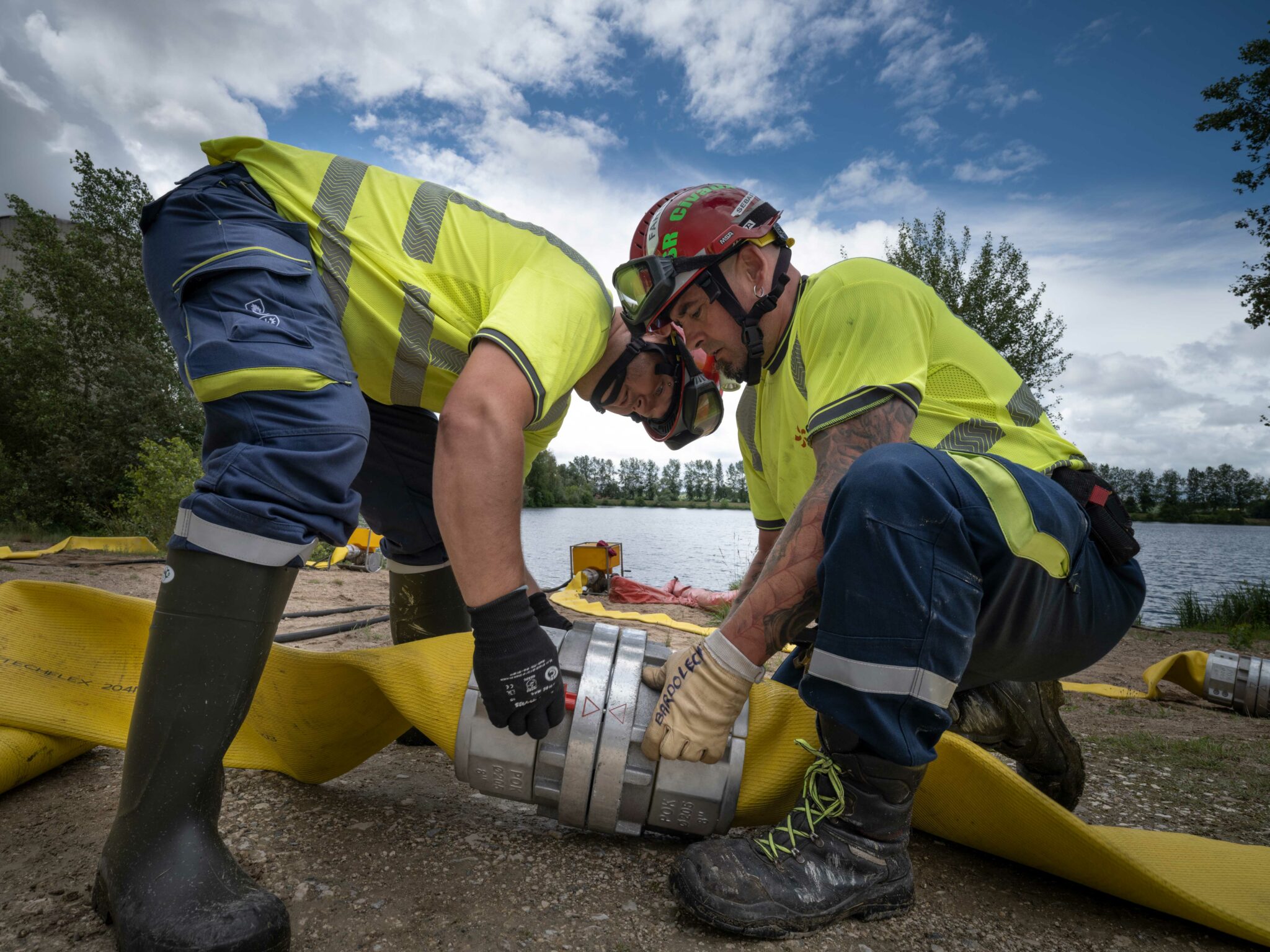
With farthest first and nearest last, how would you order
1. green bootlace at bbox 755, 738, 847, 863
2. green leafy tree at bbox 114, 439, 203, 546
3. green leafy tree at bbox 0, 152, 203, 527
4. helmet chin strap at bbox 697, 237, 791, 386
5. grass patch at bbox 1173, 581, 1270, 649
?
green leafy tree at bbox 0, 152, 203, 527
green leafy tree at bbox 114, 439, 203, 546
grass patch at bbox 1173, 581, 1270, 649
helmet chin strap at bbox 697, 237, 791, 386
green bootlace at bbox 755, 738, 847, 863

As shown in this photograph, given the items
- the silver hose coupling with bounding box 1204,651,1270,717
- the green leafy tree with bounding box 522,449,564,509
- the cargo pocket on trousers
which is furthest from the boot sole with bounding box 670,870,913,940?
the green leafy tree with bounding box 522,449,564,509

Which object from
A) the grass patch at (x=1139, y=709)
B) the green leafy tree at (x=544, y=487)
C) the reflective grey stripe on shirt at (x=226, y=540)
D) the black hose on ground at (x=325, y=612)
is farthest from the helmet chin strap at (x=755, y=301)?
the green leafy tree at (x=544, y=487)

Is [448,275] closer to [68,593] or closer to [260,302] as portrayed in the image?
[260,302]

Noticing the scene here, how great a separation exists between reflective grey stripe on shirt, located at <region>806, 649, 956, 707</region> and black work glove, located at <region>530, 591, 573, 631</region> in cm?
87

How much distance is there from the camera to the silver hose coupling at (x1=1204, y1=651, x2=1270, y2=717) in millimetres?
3871

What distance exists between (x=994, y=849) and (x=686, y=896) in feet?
2.83

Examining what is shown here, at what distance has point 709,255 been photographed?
217 centimetres

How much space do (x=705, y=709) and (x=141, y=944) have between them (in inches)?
44.0

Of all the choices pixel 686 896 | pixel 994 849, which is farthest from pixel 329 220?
pixel 994 849

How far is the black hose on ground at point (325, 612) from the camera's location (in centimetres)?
538

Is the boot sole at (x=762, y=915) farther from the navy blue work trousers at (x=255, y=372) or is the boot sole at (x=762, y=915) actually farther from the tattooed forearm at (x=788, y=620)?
the navy blue work trousers at (x=255, y=372)

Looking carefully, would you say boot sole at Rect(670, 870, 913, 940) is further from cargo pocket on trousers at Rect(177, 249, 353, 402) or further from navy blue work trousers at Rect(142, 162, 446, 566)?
cargo pocket on trousers at Rect(177, 249, 353, 402)

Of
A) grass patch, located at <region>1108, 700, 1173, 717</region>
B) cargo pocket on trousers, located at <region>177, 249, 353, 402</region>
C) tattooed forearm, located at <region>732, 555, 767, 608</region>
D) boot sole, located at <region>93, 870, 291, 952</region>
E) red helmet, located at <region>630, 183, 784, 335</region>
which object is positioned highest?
red helmet, located at <region>630, 183, 784, 335</region>

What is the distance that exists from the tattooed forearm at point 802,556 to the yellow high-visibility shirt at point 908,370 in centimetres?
4
